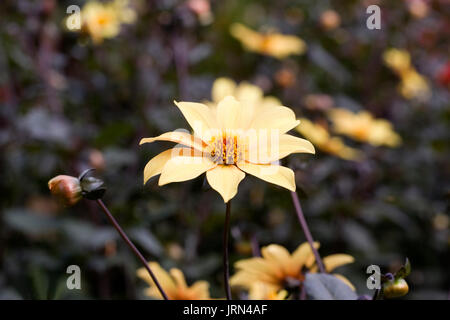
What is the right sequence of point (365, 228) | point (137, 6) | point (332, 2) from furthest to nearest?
point (332, 2), point (137, 6), point (365, 228)

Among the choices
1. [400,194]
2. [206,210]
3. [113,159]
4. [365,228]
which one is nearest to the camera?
[113,159]

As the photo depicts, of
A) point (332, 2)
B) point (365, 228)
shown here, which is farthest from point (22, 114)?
point (332, 2)

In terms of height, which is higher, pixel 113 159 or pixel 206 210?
pixel 113 159

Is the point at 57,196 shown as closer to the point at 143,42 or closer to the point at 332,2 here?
the point at 143,42

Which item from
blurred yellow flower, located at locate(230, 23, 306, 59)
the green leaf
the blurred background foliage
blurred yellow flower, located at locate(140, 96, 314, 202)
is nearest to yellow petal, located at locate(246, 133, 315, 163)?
blurred yellow flower, located at locate(140, 96, 314, 202)

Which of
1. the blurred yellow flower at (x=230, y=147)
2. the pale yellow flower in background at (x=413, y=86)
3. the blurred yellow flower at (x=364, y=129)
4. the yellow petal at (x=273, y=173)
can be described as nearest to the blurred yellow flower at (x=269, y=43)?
the blurred yellow flower at (x=364, y=129)
